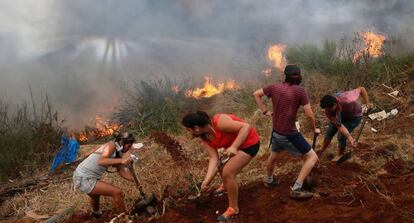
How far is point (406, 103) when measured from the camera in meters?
9.76

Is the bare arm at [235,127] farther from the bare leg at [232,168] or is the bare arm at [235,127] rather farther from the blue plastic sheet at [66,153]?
the blue plastic sheet at [66,153]

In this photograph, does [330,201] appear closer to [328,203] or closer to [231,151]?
[328,203]

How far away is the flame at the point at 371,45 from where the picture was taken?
1140 cm

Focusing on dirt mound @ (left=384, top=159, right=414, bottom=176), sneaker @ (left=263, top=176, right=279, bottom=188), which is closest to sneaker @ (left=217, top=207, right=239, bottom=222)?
sneaker @ (left=263, top=176, right=279, bottom=188)

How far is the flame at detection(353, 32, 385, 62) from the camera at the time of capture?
1140 centimetres

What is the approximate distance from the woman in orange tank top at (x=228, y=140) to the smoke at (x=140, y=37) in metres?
10.8

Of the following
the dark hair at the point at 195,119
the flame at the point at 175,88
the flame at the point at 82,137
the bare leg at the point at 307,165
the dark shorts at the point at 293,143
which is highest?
the dark hair at the point at 195,119

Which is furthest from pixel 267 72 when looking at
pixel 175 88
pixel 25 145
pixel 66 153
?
pixel 25 145

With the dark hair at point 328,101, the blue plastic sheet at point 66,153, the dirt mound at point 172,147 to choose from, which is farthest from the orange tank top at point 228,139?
the blue plastic sheet at point 66,153

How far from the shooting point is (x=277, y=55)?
15.5m

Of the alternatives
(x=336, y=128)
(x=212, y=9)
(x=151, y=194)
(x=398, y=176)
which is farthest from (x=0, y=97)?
(x=398, y=176)

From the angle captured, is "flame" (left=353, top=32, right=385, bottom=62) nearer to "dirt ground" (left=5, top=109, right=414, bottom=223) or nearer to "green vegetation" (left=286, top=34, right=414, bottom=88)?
"green vegetation" (left=286, top=34, right=414, bottom=88)

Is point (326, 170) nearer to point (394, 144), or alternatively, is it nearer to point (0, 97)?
point (394, 144)

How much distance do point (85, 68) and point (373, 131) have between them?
1113cm
